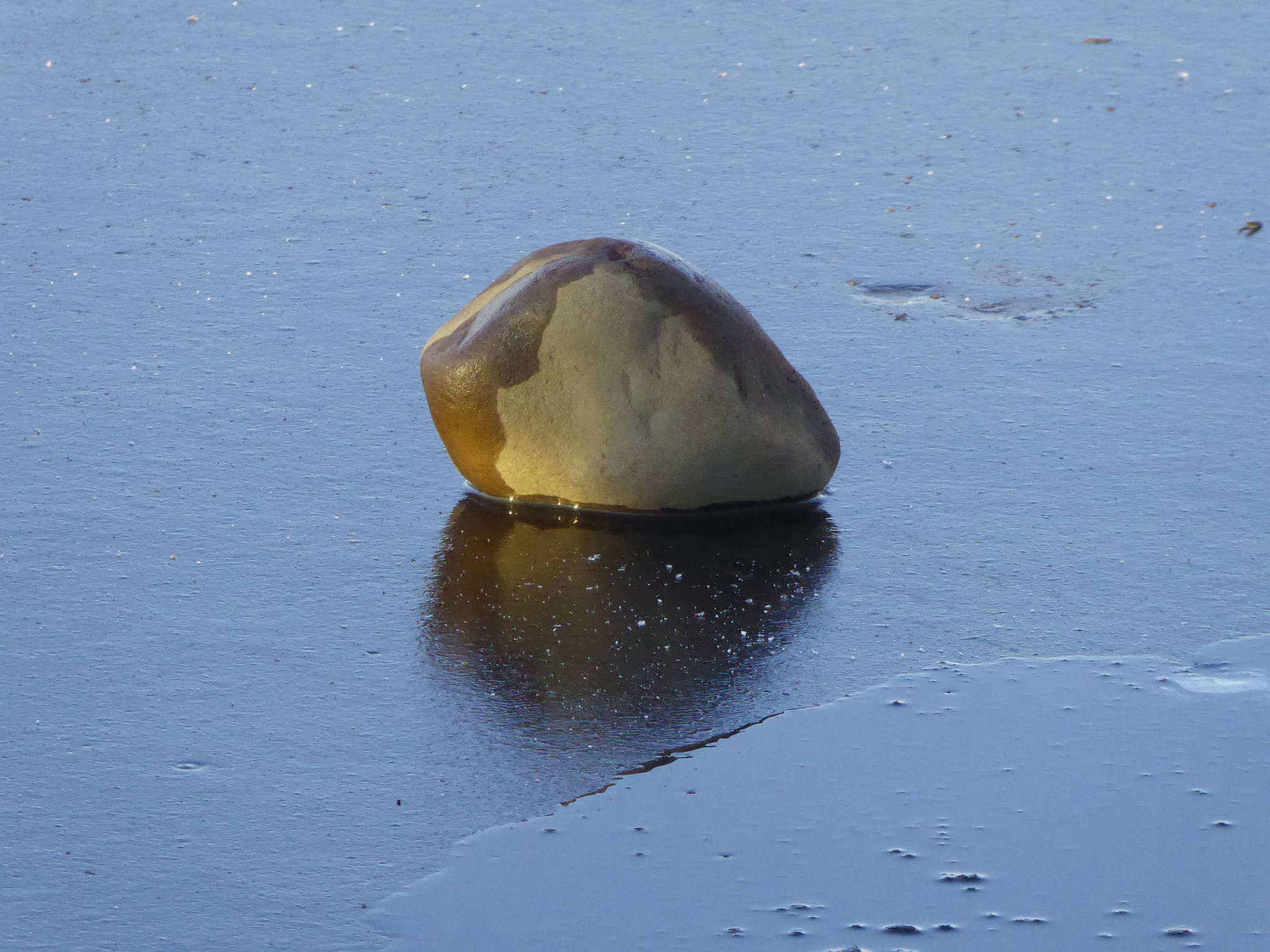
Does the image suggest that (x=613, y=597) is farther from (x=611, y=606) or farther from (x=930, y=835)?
(x=930, y=835)

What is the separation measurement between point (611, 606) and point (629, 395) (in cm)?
101

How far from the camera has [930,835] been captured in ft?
17.7

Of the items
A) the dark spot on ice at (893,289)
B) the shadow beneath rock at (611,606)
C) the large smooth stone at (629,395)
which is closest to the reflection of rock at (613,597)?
the shadow beneath rock at (611,606)

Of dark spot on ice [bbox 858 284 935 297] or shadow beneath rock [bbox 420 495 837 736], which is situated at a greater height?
dark spot on ice [bbox 858 284 935 297]

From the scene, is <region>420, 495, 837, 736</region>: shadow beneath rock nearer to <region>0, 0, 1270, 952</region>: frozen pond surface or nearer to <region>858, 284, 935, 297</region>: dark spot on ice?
<region>0, 0, 1270, 952</region>: frozen pond surface

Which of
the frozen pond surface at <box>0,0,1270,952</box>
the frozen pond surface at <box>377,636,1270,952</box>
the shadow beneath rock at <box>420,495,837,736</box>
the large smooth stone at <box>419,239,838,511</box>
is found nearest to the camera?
the frozen pond surface at <box>377,636,1270,952</box>

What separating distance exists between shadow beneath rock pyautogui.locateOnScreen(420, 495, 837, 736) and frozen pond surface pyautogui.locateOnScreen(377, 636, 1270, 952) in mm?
393

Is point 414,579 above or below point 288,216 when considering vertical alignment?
below

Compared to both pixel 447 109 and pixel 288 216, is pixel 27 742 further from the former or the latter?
pixel 447 109

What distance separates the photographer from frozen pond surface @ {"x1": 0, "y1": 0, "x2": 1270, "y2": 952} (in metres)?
5.71

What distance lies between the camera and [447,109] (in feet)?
40.2

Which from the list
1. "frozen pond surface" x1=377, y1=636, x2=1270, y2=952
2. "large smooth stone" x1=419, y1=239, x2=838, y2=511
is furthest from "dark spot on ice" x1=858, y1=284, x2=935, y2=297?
"frozen pond surface" x1=377, y1=636, x2=1270, y2=952

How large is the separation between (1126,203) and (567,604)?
5.36 metres

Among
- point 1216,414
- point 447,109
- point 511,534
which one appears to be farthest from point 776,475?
point 447,109
